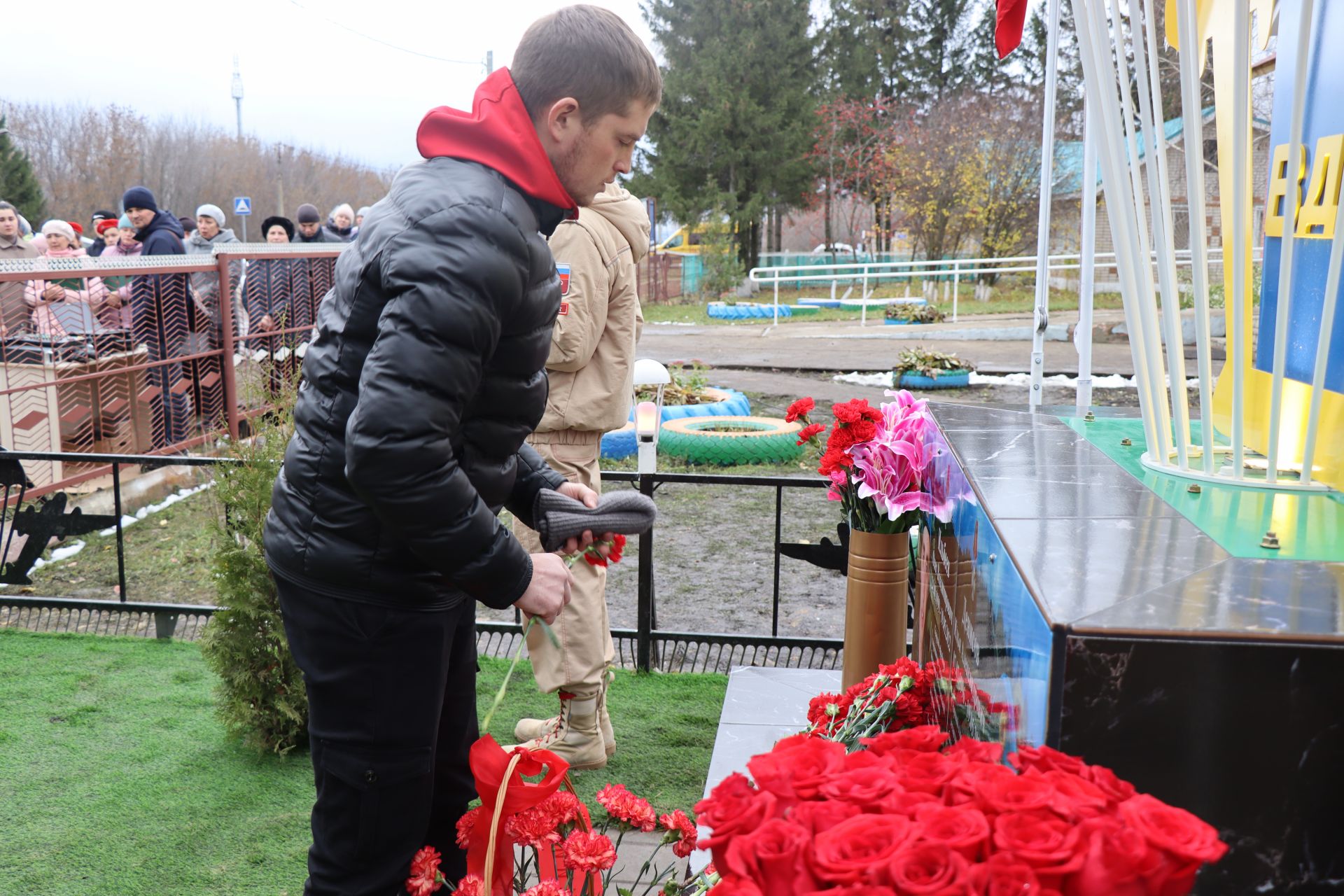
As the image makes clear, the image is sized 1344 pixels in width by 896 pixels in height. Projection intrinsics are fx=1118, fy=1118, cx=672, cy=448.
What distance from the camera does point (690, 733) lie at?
3963mm

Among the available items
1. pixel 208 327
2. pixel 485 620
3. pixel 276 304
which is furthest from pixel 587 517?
pixel 276 304

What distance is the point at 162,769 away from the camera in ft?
11.9

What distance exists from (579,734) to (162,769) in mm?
1360

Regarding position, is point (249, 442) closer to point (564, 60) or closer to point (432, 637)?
point (432, 637)

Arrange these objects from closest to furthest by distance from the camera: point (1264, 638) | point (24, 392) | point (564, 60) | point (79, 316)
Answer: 1. point (1264, 638)
2. point (564, 60)
3. point (24, 392)
4. point (79, 316)

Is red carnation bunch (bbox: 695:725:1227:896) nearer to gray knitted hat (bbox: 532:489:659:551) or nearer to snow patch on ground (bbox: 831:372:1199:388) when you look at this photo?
gray knitted hat (bbox: 532:489:659:551)

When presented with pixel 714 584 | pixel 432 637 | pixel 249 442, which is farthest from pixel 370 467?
pixel 714 584

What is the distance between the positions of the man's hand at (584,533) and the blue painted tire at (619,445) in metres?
6.86

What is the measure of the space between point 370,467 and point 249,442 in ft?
7.59

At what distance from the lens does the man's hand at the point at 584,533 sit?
221 centimetres

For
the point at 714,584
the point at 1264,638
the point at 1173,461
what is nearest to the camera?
the point at 1264,638

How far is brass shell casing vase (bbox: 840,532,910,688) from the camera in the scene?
3.28 m

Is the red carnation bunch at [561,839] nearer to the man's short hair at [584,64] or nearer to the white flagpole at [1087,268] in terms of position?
the man's short hair at [584,64]

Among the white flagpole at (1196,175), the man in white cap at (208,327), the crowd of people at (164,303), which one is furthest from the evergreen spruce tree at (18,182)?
the white flagpole at (1196,175)
